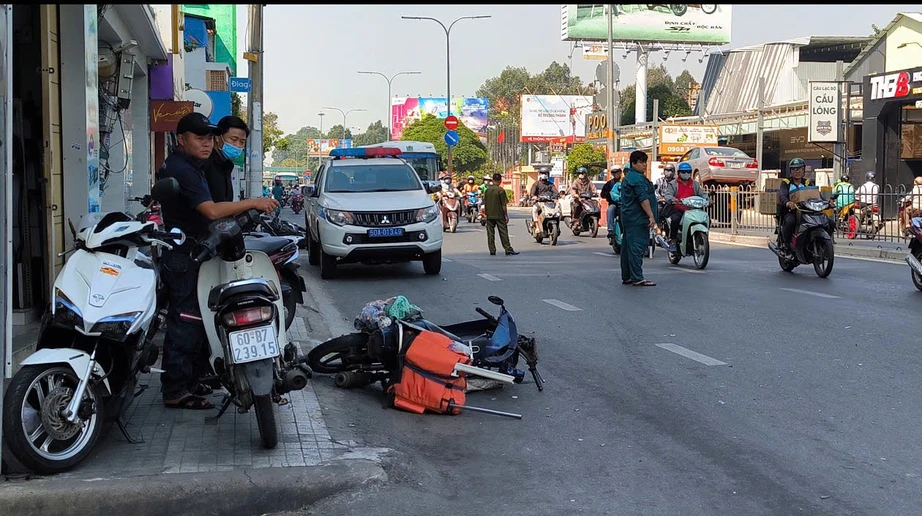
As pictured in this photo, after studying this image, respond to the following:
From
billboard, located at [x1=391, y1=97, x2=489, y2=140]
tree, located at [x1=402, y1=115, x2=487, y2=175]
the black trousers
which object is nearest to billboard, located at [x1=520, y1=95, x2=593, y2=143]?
tree, located at [x1=402, y1=115, x2=487, y2=175]

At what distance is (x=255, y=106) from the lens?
24.2m

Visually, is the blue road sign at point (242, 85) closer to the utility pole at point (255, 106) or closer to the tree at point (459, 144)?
the utility pole at point (255, 106)

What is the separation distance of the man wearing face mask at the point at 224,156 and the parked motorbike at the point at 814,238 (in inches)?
363

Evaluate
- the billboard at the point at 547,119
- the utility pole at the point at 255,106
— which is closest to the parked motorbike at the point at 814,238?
the utility pole at the point at 255,106

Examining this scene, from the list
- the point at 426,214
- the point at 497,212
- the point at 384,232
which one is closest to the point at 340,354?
the point at 384,232

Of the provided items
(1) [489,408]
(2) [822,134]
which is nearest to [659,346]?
(1) [489,408]

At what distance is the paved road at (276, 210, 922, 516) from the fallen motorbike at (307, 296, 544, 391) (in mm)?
120

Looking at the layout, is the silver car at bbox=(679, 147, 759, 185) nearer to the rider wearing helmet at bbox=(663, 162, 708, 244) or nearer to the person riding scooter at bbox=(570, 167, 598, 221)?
the person riding scooter at bbox=(570, 167, 598, 221)

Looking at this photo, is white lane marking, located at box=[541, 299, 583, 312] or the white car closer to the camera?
white lane marking, located at box=[541, 299, 583, 312]

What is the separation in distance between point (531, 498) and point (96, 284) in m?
2.31

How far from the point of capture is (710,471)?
4.91 meters

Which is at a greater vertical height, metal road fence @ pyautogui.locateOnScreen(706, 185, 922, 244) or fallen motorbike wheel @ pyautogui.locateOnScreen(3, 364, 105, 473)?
metal road fence @ pyautogui.locateOnScreen(706, 185, 922, 244)

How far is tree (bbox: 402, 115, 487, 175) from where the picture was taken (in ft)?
298

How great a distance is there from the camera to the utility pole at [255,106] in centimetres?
2408
